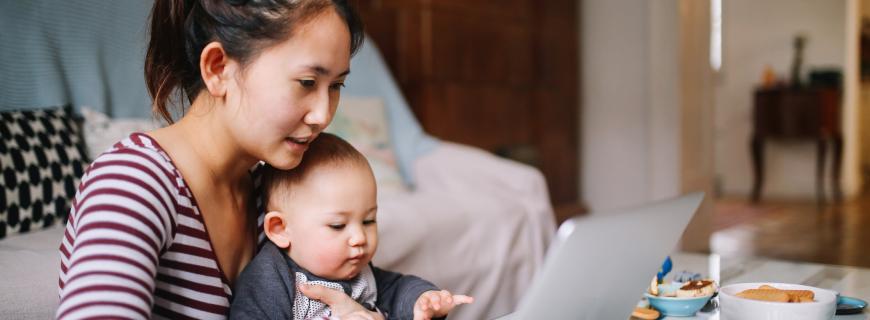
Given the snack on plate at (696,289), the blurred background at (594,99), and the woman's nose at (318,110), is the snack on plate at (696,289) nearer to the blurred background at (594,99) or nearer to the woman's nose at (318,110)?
the woman's nose at (318,110)

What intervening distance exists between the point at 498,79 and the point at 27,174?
7.73 feet

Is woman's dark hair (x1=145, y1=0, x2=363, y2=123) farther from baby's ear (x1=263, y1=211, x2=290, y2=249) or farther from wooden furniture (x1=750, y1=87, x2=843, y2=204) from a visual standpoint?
wooden furniture (x1=750, y1=87, x2=843, y2=204)

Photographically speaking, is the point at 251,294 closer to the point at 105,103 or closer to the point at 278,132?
the point at 278,132

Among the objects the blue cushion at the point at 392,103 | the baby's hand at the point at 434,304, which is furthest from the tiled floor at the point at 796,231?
the baby's hand at the point at 434,304

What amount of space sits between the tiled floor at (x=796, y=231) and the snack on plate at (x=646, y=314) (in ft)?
7.65

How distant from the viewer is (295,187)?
104 cm

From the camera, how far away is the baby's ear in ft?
3.40

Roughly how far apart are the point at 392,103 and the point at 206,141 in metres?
1.95

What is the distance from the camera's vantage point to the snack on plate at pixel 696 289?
3.60 ft

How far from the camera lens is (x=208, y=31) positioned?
0.93 meters

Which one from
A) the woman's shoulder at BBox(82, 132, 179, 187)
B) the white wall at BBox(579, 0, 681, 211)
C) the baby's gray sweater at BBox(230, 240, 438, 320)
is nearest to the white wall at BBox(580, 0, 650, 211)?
the white wall at BBox(579, 0, 681, 211)

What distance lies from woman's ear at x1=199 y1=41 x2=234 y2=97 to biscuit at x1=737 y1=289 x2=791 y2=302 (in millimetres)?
677

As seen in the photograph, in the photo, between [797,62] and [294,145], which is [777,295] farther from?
[797,62]

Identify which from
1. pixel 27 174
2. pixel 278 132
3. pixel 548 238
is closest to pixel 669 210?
pixel 278 132
